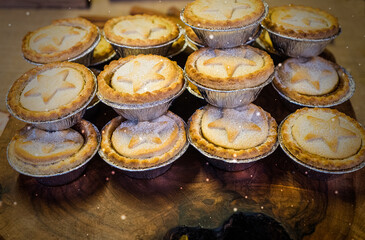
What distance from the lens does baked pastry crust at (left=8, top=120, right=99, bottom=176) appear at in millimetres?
2576

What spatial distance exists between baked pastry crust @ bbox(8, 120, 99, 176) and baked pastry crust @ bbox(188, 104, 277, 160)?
36.4 inches

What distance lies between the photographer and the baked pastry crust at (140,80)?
2568 millimetres

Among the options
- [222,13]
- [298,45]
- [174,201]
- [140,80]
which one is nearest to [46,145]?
[140,80]

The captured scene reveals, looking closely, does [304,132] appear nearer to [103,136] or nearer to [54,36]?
[103,136]

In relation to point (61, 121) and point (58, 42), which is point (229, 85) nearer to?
point (61, 121)

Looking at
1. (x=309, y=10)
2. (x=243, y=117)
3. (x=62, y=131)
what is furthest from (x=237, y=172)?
(x=309, y=10)

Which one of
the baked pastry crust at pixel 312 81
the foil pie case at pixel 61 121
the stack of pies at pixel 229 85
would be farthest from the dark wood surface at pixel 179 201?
the baked pastry crust at pixel 312 81

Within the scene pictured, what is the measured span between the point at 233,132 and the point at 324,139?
2.44ft

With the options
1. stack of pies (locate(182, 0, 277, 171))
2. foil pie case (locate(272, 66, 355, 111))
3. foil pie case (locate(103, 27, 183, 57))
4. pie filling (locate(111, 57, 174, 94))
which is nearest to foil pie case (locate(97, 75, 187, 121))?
pie filling (locate(111, 57, 174, 94))

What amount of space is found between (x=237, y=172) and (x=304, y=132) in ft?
2.20

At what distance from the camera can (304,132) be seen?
2.73m

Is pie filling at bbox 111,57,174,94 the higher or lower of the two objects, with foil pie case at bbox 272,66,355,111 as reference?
higher

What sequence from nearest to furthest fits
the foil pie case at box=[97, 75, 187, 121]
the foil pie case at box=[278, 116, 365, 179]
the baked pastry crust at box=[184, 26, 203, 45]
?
the foil pie case at box=[278, 116, 365, 179] < the foil pie case at box=[97, 75, 187, 121] < the baked pastry crust at box=[184, 26, 203, 45]

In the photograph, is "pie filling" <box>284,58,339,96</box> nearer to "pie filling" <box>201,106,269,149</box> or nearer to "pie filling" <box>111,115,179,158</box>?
"pie filling" <box>201,106,269,149</box>
